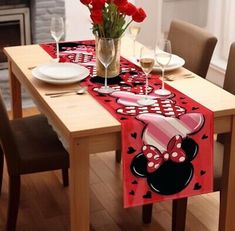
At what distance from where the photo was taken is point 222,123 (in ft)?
7.29

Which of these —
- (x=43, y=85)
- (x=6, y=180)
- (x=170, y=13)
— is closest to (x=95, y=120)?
(x=43, y=85)

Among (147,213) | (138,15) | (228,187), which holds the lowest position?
(147,213)

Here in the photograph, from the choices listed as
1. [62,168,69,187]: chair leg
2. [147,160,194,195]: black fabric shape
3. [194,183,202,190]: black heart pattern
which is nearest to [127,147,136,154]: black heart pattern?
[147,160,194,195]: black fabric shape

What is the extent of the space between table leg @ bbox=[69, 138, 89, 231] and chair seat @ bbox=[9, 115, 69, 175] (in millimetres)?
397

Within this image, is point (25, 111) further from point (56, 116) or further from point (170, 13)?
point (56, 116)

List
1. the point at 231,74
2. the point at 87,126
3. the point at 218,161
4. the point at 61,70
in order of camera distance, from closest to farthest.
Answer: the point at 87,126, the point at 218,161, the point at 61,70, the point at 231,74

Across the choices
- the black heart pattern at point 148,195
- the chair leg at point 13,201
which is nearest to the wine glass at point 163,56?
the black heart pattern at point 148,195

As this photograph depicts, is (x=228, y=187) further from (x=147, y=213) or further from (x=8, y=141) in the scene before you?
(x=8, y=141)

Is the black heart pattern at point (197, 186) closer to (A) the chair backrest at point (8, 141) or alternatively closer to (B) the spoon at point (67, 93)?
(B) the spoon at point (67, 93)

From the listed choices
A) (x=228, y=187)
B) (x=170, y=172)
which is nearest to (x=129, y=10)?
(x=170, y=172)

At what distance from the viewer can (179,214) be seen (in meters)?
2.51

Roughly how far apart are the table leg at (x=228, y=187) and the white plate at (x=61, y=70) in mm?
698

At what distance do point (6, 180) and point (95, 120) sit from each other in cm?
125

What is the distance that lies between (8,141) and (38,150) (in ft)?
0.52
